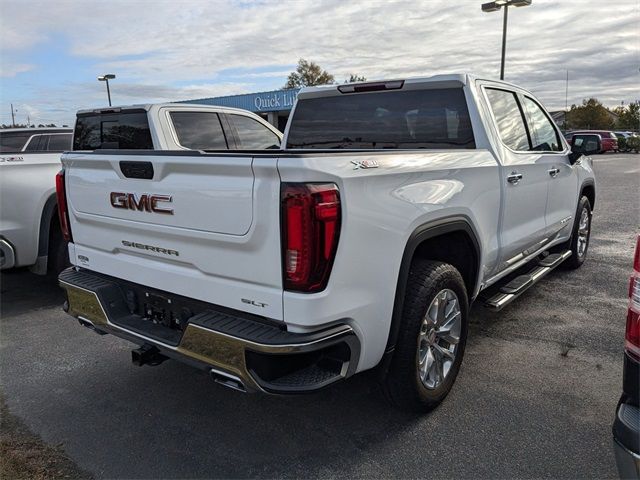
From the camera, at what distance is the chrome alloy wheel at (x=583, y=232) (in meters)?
6.18

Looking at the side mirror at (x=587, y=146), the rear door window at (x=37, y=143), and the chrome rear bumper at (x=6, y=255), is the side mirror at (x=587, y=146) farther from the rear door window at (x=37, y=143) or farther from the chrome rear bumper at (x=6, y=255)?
the rear door window at (x=37, y=143)

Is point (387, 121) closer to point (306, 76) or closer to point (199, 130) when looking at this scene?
point (199, 130)

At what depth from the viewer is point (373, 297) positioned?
259 cm

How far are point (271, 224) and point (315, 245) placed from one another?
214 mm

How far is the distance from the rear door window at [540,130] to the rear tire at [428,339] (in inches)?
85.1

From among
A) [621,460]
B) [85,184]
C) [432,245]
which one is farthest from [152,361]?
[621,460]

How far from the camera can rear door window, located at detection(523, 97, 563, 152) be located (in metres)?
4.87

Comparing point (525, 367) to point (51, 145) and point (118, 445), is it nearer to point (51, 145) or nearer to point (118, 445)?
point (118, 445)

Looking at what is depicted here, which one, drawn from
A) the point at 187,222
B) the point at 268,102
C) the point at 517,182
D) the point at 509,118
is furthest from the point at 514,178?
the point at 268,102

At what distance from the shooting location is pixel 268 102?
113ft

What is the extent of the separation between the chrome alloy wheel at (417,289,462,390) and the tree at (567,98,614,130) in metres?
78.8

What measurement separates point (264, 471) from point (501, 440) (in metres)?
1.28

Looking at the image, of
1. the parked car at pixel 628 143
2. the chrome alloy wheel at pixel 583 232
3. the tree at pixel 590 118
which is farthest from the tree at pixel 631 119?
the chrome alloy wheel at pixel 583 232

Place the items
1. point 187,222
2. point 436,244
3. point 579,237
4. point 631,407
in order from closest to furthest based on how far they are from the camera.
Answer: point 631,407
point 187,222
point 436,244
point 579,237
